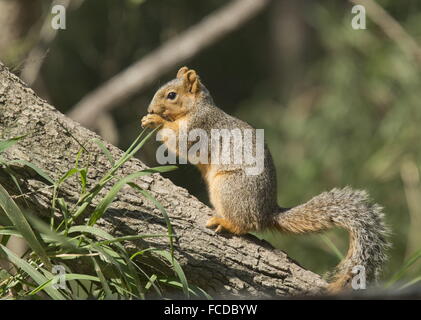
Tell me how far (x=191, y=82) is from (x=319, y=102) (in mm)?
4693

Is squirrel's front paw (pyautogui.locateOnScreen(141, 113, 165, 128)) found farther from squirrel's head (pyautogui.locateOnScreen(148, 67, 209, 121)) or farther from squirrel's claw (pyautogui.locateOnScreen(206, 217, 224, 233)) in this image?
squirrel's claw (pyautogui.locateOnScreen(206, 217, 224, 233))

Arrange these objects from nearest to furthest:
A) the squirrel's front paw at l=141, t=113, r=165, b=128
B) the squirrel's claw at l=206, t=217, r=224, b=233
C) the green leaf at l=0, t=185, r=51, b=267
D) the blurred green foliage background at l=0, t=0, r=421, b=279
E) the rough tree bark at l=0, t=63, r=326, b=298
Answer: the green leaf at l=0, t=185, r=51, b=267
the rough tree bark at l=0, t=63, r=326, b=298
the squirrel's claw at l=206, t=217, r=224, b=233
the squirrel's front paw at l=141, t=113, r=165, b=128
the blurred green foliage background at l=0, t=0, r=421, b=279

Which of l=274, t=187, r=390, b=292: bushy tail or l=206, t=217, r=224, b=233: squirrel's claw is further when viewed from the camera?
l=274, t=187, r=390, b=292: bushy tail

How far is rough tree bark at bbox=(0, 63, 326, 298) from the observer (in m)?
2.47

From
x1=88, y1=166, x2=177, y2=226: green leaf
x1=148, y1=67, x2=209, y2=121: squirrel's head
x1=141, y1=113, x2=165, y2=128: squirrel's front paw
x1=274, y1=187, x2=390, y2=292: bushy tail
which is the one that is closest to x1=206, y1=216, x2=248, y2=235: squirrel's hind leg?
x1=274, y1=187, x2=390, y2=292: bushy tail

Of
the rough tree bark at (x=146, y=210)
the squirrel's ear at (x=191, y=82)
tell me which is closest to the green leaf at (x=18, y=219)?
the rough tree bark at (x=146, y=210)

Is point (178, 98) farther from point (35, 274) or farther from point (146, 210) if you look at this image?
point (35, 274)

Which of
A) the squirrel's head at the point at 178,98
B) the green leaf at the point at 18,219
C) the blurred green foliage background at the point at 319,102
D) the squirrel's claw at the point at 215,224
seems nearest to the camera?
the green leaf at the point at 18,219

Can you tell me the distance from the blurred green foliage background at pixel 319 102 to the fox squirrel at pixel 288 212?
175 cm

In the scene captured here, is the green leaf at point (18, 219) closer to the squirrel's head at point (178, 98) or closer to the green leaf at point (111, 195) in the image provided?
the green leaf at point (111, 195)

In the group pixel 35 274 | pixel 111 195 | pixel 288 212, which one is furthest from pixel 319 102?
pixel 35 274

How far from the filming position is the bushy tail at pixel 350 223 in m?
2.78

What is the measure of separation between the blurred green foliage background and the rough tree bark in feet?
5.34
